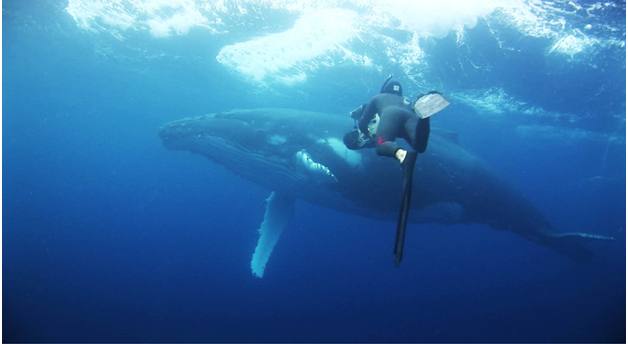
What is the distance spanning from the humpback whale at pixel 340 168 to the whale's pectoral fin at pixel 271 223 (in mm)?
1010

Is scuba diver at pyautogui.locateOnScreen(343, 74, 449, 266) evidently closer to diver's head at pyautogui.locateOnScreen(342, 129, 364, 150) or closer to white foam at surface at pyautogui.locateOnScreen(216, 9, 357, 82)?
diver's head at pyautogui.locateOnScreen(342, 129, 364, 150)

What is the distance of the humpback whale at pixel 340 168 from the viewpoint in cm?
877

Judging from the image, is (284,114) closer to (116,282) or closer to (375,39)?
(375,39)

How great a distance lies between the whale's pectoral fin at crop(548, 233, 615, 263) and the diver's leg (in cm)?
890

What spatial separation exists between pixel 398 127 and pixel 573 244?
35.3 ft

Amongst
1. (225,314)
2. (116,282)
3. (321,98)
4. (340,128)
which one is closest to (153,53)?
(321,98)

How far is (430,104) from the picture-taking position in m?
4.31

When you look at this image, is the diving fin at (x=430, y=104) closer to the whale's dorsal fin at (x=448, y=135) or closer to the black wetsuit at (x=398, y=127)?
the black wetsuit at (x=398, y=127)

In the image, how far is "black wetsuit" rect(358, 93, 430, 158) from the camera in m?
4.53

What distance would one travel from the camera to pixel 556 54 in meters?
14.1

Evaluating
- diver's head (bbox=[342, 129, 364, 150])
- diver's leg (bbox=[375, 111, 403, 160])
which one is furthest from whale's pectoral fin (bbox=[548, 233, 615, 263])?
diver's leg (bbox=[375, 111, 403, 160])

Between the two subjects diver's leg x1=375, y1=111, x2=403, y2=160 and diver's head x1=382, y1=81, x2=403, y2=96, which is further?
diver's head x1=382, y1=81, x2=403, y2=96

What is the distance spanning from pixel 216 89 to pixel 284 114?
30163mm

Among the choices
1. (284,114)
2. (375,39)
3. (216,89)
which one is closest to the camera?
(284,114)
